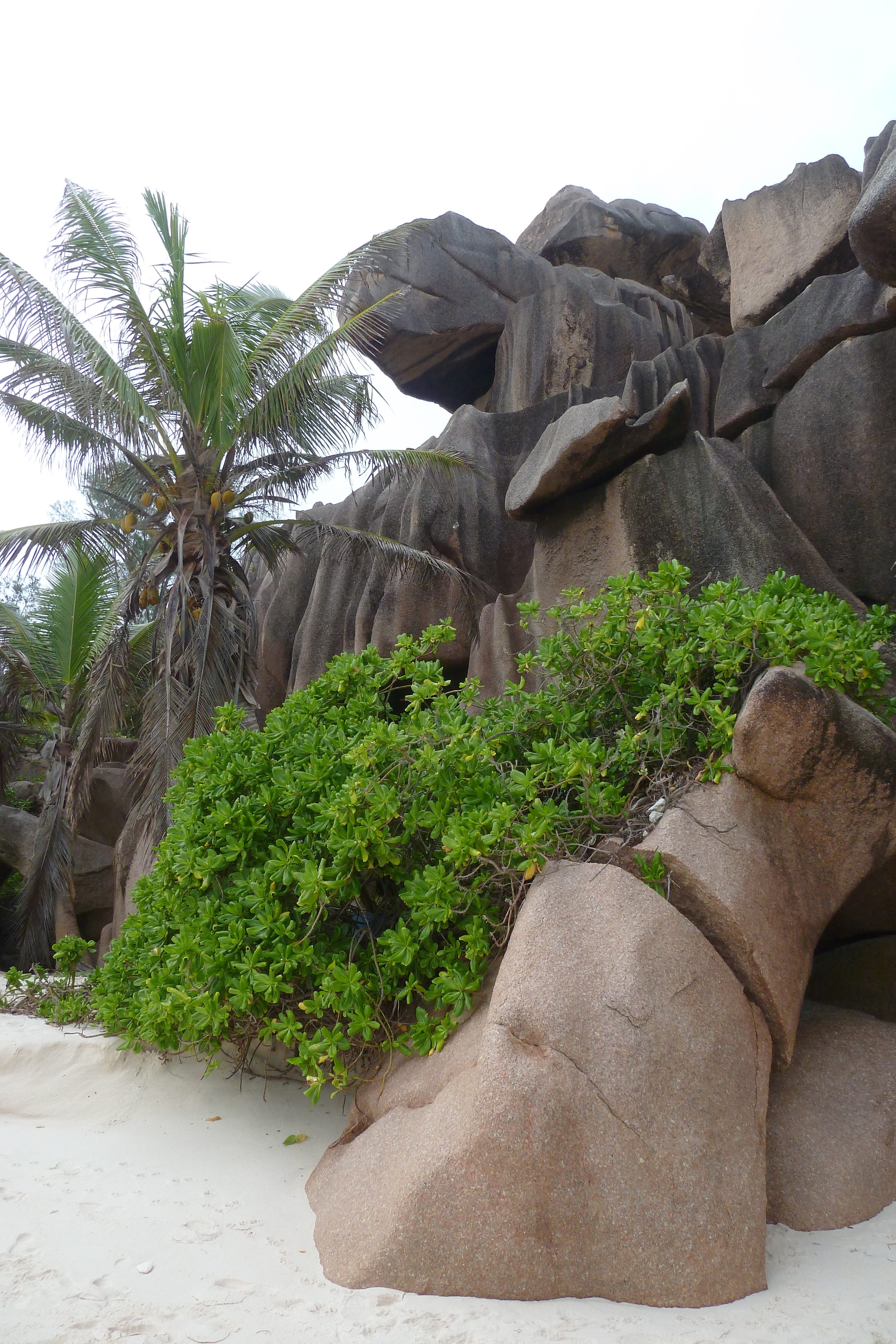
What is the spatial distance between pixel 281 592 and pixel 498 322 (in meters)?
4.97

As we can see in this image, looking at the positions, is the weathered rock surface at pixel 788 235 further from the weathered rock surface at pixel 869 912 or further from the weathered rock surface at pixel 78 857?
the weathered rock surface at pixel 78 857

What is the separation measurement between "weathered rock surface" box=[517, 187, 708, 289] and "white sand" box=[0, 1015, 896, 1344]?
580 inches

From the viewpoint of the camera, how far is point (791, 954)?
344cm

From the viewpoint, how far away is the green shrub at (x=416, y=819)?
11.7 feet

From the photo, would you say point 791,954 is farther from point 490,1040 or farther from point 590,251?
point 590,251

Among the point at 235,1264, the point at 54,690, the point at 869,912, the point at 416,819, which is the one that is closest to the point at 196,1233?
the point at 235,1264

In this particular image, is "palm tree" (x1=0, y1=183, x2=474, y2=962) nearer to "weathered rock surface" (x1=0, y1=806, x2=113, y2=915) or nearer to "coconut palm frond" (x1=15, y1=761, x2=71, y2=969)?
"coconut palm frond" (x1=15, y1=761, x2=71, y2=969)

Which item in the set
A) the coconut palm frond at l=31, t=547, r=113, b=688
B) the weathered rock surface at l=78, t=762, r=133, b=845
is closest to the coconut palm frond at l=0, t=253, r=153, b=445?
the coconut palm frond at l=31, t=547, r=113, b=688

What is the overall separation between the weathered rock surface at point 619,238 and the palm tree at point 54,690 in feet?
30.0

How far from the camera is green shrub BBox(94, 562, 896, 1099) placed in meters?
3.57

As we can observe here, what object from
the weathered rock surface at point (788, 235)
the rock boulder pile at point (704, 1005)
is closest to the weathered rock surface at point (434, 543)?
the weathered rock surface at point (788, 235)

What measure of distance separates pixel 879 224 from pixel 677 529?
2.37 meters

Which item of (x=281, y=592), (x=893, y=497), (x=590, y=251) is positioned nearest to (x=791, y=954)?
(x=893, y=497)

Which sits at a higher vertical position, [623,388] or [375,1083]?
[623,388]
